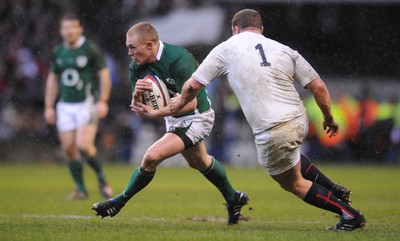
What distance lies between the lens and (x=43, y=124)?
23.8 metres

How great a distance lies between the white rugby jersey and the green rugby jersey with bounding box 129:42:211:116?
733 millimetres

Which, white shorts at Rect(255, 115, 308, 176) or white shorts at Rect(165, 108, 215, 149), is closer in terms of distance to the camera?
white shorts at Rect(255, 115, 308, 176)

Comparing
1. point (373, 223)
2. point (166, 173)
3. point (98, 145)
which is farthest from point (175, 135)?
point (98, 145)

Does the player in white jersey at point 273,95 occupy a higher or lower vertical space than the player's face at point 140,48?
lower

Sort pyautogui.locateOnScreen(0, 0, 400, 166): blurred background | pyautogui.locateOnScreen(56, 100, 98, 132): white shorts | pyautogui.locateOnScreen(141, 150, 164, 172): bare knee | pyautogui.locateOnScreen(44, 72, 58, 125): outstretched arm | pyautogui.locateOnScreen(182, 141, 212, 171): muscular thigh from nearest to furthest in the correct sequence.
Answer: pyautogui.locateOnScreen(141, 150, 164, 172): bare knee, pyautogui.locateOnScreen(182, 141, 212, 171): muscular thigh, pyautogui.locateOnScreen(44, 72, 58, 125): outstretched arm, pyautogui.locateOnScreen(56, 100, 98, 132): white shorts, pyautogui.locateOnScreen(0, 0, 400, 166): blurred background

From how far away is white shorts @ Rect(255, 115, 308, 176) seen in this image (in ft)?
27.7

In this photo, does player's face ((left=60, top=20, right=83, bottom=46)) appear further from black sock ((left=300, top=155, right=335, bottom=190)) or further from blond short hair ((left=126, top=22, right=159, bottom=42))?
black sock ((left=300, top=155, right=335, bottom=190))

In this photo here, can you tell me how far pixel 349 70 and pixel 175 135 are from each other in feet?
56.8

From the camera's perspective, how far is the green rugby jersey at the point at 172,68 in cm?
917

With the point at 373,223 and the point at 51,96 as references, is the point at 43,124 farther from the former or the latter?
the point at 373,223

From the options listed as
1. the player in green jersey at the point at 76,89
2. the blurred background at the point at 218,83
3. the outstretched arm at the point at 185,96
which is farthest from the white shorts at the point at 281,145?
the blurred background at the point at 218,83

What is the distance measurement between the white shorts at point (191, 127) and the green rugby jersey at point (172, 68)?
0.11m

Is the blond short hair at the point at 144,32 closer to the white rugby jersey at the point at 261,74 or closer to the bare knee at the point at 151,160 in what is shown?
the white rugby jersey at the point at 261,74

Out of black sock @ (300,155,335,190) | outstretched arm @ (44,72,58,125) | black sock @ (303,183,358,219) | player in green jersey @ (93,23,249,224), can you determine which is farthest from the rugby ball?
outstretched arm @ (44,72,58,125)
